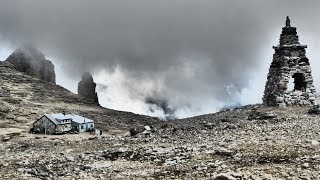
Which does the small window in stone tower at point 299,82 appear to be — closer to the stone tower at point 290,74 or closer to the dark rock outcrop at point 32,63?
the stone tower at point 290,74

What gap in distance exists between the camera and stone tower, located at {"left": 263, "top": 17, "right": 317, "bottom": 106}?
31.1 meters

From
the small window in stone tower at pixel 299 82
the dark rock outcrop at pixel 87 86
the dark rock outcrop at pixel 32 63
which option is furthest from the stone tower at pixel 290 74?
the dark rock outcrop at pixel 32 63

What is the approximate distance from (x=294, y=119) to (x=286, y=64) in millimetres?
6784

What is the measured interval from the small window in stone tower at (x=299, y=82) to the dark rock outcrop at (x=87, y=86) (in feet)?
301

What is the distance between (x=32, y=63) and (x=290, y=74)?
10644cm

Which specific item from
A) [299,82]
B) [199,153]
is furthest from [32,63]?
[199,153]

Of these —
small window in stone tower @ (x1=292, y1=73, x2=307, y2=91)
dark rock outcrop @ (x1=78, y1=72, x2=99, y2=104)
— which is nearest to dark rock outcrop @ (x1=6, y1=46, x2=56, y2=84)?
dark rock outcrop @ (x1=78, y1=72, x2=99, y2=104)

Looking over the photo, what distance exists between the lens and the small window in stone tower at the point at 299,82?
32.0 m

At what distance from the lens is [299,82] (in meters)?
32.4

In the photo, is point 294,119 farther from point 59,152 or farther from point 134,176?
point 59,152

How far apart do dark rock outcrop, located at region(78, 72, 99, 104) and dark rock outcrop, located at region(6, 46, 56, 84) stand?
10433 mm

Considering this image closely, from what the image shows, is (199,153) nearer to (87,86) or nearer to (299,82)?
(299,82)

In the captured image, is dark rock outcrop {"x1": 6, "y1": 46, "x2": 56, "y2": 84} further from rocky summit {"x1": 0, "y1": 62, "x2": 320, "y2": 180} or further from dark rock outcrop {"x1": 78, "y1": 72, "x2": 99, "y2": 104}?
rocky summit {"x1": 0, "y1": 62, "x2": 320, "y2": 180}

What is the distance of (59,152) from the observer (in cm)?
2705
